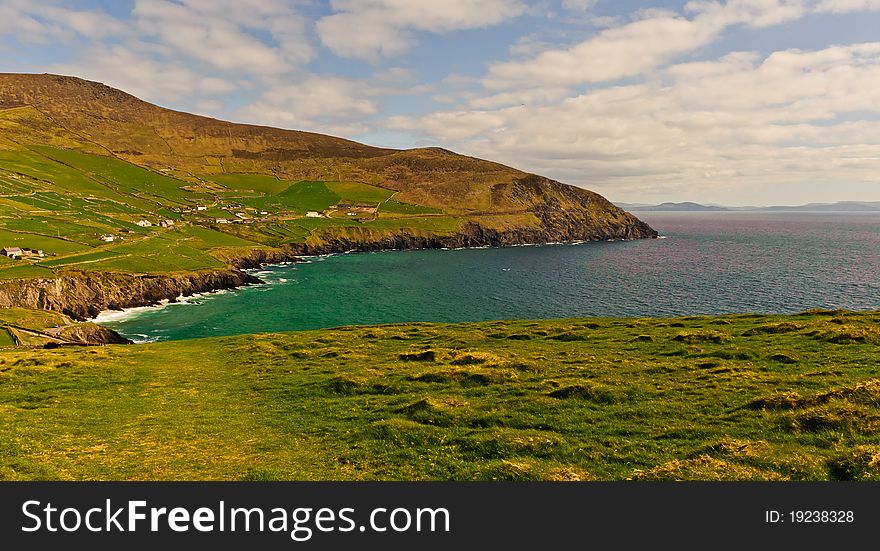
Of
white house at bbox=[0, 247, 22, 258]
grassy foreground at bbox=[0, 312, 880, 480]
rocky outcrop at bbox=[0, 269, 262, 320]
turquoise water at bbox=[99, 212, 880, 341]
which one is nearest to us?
grassy foreground at bbox=[0, 312, 880, 480]

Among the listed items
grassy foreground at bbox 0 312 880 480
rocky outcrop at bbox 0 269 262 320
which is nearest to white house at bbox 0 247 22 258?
rocky outcrop at bbox 0 269 262 320

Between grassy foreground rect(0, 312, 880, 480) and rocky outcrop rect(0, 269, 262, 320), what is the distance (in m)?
80.2

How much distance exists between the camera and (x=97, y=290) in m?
120

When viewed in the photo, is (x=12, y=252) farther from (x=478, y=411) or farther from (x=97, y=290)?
(x=478, y=411)

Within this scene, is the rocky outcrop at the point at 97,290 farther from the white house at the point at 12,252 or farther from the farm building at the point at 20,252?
the white house at the point at 12,252

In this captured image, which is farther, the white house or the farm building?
the farm building

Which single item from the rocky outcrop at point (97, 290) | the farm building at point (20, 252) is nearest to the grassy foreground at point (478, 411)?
the rocky outcrop at point (97, 290)

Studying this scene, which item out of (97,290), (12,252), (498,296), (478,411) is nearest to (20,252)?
(12,252)

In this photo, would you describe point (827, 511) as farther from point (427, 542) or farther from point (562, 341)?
point (562, 341)

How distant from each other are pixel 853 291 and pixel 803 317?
119048mm

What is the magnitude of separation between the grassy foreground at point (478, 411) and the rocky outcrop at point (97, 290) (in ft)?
263

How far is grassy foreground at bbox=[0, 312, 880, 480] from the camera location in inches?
728

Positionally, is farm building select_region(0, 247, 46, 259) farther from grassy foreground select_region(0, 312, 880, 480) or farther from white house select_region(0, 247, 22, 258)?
grassy foreground select_region(0, 312, 880, 480)

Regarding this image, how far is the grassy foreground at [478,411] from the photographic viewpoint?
1850 cm
